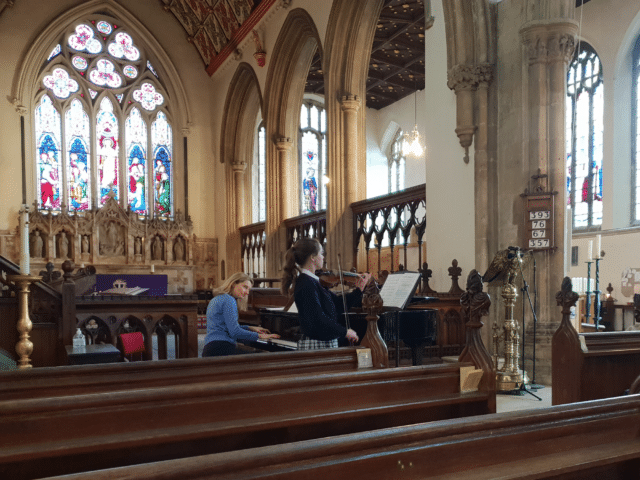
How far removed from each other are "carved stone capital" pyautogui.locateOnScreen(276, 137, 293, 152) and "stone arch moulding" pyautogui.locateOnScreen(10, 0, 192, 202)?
152 inches

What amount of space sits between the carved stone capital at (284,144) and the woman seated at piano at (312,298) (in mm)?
8489

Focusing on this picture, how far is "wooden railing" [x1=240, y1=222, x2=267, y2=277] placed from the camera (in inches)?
531

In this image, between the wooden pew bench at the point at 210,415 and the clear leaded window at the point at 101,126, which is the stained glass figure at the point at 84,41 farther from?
the wooden pew bench at the point at 210,415

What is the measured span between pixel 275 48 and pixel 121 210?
547 centimetres

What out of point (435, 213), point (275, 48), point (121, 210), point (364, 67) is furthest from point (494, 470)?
point (121, 210)

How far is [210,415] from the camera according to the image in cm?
216

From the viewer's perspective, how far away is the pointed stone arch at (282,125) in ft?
38.4

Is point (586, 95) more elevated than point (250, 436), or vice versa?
point (586, 95)

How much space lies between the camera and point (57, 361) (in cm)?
518

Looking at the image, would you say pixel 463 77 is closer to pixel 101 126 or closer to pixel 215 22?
pixel 215 22

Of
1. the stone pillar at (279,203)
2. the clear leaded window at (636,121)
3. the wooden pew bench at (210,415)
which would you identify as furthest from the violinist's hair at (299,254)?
the clear leaded window at (636,121)

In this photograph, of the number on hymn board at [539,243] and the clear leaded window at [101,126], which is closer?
the number on hymn board at [539,243]

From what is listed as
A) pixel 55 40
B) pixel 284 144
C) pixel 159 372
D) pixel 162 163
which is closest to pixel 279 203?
pixel 284 144

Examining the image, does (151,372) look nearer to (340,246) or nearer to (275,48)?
(340,246)
